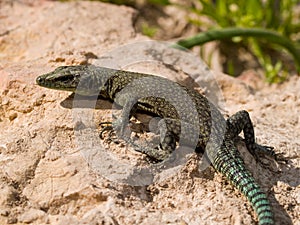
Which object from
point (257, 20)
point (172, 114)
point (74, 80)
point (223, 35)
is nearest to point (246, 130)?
point (172, 114)

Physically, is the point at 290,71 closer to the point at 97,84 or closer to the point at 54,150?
the point at 97,84

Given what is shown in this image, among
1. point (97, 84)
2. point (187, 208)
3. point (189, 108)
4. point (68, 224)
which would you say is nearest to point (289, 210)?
point (187, 208)

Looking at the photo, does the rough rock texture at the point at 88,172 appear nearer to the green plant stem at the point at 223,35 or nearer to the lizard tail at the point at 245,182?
the lizard tail at the point at 245,182

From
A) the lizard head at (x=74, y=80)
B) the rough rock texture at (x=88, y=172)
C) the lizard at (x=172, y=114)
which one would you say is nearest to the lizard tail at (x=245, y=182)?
the lizard at (x=172, y=114)

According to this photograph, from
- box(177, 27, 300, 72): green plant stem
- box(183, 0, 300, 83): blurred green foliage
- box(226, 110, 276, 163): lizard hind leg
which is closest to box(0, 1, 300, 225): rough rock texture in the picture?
box(226, 110, 276, 163): lizard hind leg

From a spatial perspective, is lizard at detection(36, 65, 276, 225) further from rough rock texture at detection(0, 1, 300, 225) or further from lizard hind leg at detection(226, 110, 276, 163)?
rough rock texture at detection(0, 1, 300, 225)
